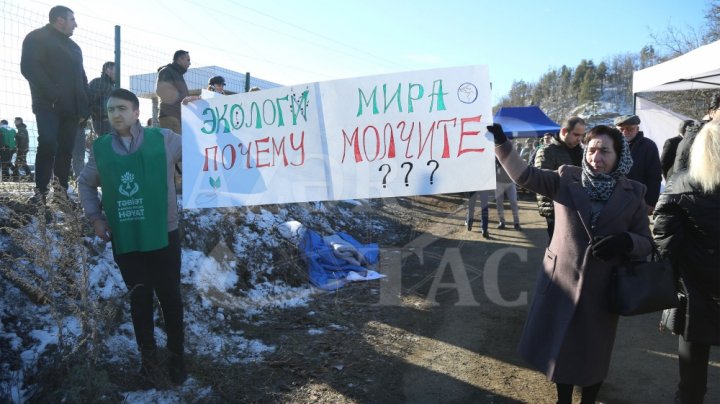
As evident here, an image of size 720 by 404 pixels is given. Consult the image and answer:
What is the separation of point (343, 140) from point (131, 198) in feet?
4.66

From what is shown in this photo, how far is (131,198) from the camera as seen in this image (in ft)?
9.63

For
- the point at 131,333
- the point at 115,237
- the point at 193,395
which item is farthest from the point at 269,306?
the point at 115,237

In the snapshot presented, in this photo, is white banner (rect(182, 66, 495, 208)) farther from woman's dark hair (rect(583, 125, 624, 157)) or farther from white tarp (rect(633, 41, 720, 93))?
white tarp (rect(633, 41, 720, 93))

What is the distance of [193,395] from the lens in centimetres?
308

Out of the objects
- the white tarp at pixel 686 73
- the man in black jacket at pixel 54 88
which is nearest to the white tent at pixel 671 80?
the white tarp at pixel 686 73

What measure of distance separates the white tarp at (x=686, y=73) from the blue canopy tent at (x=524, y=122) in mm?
4308

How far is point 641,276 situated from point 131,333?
3623 millimetres

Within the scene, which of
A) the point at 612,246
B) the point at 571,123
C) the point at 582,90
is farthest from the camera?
the point at 582,90

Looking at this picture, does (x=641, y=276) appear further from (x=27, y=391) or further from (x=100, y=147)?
(x=27, y=391)

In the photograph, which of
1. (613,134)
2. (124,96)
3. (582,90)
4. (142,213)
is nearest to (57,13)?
(124,96)

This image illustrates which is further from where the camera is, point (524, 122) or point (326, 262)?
point (524, 122)

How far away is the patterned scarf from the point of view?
101 inches

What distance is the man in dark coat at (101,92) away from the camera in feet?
19.8

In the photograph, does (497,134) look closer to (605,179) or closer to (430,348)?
(605,179)
